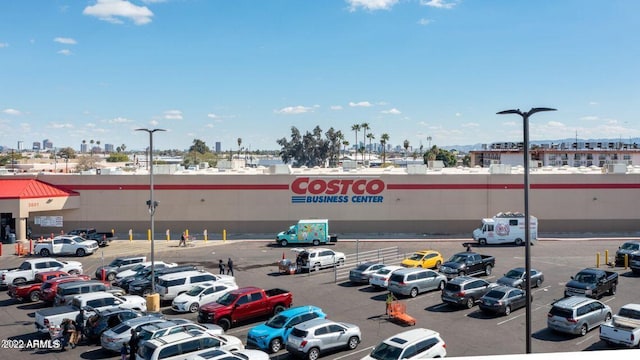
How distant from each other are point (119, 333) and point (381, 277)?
14233mm

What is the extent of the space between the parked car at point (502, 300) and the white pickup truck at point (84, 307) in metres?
15.7

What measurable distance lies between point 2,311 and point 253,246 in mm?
20756

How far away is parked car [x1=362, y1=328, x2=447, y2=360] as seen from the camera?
55.8 feet

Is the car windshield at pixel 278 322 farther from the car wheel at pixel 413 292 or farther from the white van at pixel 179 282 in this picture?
the car wheel at pixel 413 292

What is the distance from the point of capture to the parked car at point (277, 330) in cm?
2011

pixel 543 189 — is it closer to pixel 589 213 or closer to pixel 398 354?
pixel 589 213

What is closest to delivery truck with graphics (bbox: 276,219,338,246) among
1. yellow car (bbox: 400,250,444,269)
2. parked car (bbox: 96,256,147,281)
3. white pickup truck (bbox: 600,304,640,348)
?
yellow car (bbox: 400,250,444,269)

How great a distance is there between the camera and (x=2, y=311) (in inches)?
1040

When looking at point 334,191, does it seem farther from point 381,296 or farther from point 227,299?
point 227,299

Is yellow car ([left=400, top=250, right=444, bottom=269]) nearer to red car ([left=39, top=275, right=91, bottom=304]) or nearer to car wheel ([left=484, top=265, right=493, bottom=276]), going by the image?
car wheel ([left=484, top=265, right=493, bottom=276])

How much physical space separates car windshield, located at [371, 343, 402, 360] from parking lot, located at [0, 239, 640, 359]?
7.58 feet

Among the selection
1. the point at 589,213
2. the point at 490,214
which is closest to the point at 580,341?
the point at 490,214

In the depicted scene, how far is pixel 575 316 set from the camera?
69.7ft

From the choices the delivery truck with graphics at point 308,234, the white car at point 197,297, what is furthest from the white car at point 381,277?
the delivery truck with graphics at point 308,234
